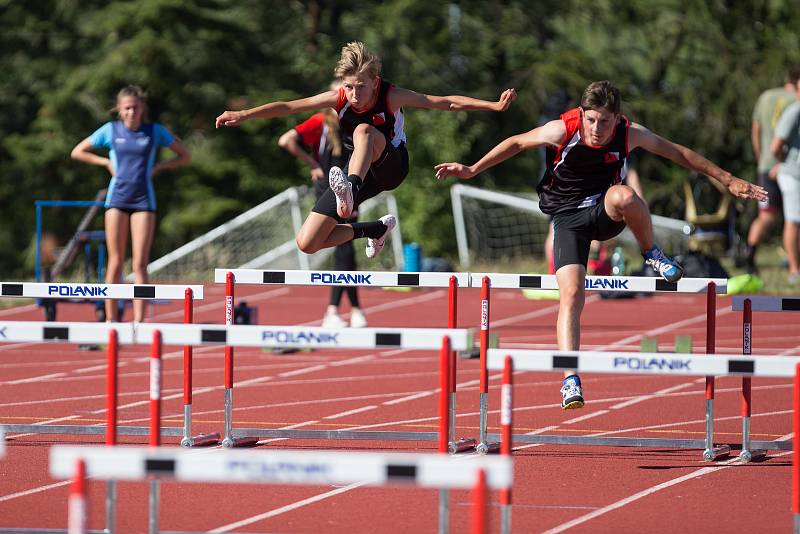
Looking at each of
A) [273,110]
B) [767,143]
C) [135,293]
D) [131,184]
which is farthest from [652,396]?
[767,143]

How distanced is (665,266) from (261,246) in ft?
44.2

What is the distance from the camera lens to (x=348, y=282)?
7.69m

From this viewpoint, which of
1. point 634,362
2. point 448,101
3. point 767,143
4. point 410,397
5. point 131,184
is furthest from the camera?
point 767,143

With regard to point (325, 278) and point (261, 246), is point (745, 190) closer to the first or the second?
point (325, 278)

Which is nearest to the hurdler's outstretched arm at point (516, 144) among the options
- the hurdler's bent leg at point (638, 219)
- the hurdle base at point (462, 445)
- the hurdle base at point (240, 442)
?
the hurdler's bent leg at point (638, 219)

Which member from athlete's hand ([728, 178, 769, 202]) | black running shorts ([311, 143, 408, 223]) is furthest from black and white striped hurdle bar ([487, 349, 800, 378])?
black running shorts ([311, 143, 408, 223])

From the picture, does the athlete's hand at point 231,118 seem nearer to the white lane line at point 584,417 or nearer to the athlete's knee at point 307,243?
the athlete's knee at point 307,243

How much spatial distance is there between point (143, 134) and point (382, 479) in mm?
8459

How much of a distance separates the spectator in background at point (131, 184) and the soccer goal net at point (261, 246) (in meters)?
7.91

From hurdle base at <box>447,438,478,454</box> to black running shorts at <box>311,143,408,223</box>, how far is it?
5.74ft

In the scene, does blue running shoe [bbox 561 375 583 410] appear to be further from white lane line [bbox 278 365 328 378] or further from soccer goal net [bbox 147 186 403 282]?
soccer goal net [bbox 147 186 403 282]

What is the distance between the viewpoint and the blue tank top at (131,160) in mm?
11461

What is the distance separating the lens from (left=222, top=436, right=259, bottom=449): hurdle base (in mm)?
7359

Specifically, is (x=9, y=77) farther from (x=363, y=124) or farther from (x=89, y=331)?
(x=89, y=331)
